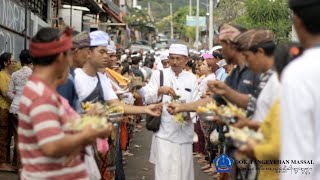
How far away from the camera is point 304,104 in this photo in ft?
9.02

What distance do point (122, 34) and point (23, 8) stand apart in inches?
1089

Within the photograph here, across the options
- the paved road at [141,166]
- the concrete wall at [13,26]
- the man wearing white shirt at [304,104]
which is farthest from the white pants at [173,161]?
the concrete wall at [13,26]

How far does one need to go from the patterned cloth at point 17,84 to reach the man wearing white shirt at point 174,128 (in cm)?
244

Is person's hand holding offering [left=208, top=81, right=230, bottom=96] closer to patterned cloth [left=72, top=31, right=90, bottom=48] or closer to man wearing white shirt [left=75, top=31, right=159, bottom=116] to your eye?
man wearing white shirt [left=75, top=31, right=159, bottom=116]

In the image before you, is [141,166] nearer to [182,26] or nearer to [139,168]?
[139,168]

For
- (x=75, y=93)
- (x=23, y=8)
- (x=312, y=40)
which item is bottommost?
(x=75, y=93)

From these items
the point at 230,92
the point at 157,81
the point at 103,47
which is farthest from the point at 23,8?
the point at 230,92

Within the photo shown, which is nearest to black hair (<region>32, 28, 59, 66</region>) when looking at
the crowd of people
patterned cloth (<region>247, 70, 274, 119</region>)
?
the crowd of people

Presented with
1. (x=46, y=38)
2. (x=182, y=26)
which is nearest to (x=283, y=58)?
(x=46, y=38)

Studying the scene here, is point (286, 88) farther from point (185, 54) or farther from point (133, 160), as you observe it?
point (133, 160)

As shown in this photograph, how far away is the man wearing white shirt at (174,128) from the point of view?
287 inches

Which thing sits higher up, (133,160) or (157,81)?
(157,81)

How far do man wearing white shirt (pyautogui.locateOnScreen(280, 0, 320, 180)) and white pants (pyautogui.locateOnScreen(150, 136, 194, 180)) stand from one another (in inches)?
174

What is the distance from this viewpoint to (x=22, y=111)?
12.5ft
